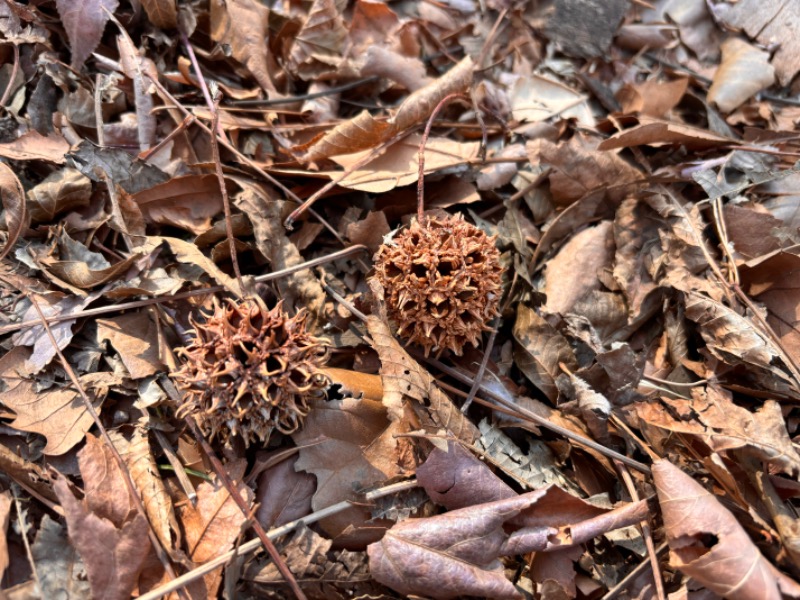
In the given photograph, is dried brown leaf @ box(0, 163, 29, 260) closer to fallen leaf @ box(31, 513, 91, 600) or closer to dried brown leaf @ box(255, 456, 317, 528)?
fallen leaf @ box(31, 513, 91, 600)

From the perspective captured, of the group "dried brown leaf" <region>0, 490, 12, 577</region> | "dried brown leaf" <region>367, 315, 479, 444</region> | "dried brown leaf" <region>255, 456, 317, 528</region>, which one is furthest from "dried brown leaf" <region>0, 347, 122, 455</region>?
"dried brown leaf" <region>367, 315, 479, 444</region>

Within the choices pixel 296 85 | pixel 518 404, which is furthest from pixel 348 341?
pixel 296 85

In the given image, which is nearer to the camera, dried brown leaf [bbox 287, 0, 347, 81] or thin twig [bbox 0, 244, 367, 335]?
thin twig [bbox 0, 244, 367, 335]

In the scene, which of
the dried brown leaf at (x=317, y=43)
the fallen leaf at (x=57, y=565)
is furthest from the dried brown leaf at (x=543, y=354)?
the fallen leaf at (x=57, y=565)

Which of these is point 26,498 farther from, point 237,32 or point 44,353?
point 237,32

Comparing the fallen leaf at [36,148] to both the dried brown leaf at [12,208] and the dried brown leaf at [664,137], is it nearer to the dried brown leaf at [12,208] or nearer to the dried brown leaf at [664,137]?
the dried brown leaf at [12,208]

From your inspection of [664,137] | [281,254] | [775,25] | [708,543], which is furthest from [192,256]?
[775,25]

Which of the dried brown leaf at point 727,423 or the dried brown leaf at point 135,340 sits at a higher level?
the dried brown leaf at point 135,340
